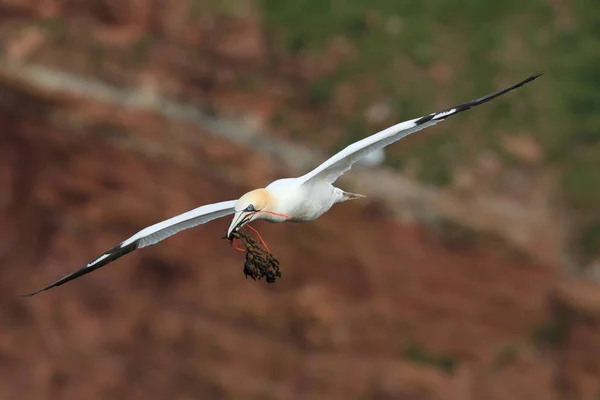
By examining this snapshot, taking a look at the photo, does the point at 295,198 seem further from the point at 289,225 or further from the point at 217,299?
the point at 217,299

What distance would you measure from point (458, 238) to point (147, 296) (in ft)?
17.9

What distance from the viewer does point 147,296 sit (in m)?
24.6

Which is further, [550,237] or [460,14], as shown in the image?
[460,14]

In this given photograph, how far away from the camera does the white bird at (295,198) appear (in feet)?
43.5

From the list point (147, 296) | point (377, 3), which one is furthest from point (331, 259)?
point (377, 3)

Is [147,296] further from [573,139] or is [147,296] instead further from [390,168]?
[573,139]

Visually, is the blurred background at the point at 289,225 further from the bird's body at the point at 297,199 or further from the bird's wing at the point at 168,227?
the bird's body at the point at 297,199

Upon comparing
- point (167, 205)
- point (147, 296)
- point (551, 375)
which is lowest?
point (551, 375)

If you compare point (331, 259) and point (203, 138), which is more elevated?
point (203, 138)

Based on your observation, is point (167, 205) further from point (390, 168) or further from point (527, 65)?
point (527, 65)

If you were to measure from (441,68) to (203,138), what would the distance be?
4.41 m

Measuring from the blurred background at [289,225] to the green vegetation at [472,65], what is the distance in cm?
4

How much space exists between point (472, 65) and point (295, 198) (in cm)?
1187

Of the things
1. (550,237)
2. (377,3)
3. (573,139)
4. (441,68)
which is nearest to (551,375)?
(550,237)
